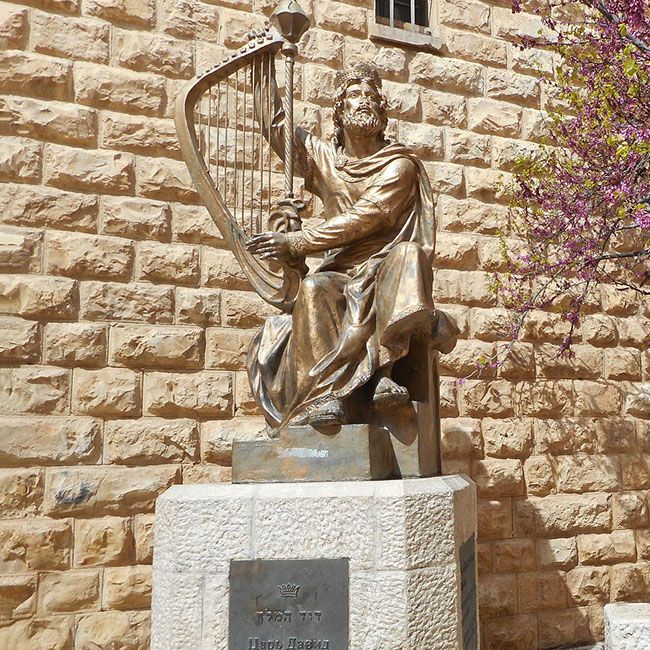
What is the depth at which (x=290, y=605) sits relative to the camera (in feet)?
9.86

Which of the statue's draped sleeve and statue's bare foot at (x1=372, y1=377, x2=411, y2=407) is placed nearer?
statue's bare foot at (x1=372, y1=377, x2=411, y2=407)

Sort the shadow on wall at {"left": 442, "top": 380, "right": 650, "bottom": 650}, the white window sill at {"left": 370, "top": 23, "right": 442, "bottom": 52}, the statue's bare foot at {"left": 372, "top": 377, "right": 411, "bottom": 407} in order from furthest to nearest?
the white window sill at {"left": 370, "top": 23, "right": 442, "bottom": 52}
the shadow on wall at {"left": 442, "top": 380, "right": 650, "bottom": 650}
the statue's bare foot at {"left": 372, "top": 377, "right": 411, "bottom": 407}

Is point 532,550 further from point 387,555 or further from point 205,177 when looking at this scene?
point 205,177

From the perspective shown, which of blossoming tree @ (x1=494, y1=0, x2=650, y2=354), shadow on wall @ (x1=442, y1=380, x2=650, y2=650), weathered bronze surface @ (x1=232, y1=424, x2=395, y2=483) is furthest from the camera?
shadow on wall @ (x1=442, y1=380, x2=650, y2=650)

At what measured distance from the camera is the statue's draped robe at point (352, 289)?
3330 mm

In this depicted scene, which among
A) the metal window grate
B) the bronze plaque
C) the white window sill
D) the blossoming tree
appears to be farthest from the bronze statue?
the metal window grate

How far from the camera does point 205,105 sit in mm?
4961

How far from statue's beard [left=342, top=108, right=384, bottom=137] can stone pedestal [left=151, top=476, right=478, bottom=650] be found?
150cm

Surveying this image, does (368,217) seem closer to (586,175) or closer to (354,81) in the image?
(354,81)

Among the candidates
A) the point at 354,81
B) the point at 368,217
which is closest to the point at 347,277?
the point at 368,217

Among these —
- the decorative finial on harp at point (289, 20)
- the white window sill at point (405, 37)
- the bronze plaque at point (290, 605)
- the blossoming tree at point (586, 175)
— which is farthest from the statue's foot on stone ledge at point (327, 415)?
the white window sill at point (405, 37)

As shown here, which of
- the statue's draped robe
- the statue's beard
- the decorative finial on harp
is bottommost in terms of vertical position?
the statue's draped robe

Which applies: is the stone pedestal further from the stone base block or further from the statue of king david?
the stone base block

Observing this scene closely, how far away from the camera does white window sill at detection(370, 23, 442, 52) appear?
232 inches
